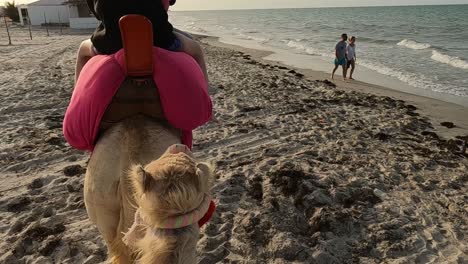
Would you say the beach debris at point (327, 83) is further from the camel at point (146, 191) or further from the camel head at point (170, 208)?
the camel head at point (170, 208)

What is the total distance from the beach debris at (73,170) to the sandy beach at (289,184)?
14 millimetres

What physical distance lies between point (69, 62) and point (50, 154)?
1009 centimetres

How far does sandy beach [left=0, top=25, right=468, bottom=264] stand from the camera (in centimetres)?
387

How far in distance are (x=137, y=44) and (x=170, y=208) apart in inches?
33.0

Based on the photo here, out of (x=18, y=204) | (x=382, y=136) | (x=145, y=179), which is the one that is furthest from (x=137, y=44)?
(x=382, y=136)

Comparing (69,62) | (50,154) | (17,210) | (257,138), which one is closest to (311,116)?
(257,138)

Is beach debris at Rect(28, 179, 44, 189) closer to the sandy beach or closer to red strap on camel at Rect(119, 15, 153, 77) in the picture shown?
the sandy beach

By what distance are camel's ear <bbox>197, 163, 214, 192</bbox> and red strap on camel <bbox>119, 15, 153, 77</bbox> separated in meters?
0.66

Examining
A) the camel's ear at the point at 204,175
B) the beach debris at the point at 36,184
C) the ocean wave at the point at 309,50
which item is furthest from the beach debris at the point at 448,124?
→ the ocean wave at the point at 309,50

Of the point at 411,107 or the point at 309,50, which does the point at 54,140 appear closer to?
the point at 411,107

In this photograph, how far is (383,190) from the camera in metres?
5.19

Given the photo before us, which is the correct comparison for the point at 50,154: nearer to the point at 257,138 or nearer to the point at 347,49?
the point at 257,138

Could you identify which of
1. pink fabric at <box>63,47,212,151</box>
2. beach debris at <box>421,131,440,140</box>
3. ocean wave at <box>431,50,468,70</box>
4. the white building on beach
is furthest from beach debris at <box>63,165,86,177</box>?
the white building on beach

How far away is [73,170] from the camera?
17.6ft
